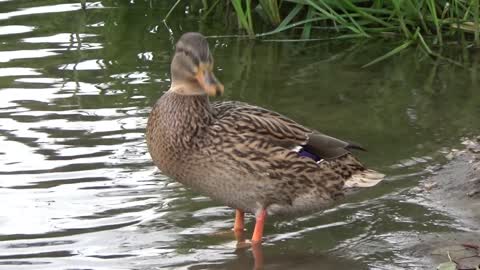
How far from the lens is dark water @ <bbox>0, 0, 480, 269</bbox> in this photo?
554 cm

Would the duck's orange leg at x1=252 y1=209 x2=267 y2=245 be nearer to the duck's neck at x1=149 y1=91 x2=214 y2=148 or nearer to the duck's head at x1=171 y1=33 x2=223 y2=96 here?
the duck's neck at x1=149 y1=91 x2=214 y2=148

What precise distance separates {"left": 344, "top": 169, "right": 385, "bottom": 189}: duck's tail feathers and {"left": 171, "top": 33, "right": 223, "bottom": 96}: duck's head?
33.6 inches

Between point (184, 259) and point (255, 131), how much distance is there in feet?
2.31

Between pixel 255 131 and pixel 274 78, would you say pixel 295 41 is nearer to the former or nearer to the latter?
pixel 274 78

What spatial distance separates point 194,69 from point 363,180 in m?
1.04

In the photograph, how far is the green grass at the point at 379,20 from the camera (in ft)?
27.3

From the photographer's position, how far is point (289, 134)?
5727 millimetres

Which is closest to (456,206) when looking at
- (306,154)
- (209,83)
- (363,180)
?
(363,180)

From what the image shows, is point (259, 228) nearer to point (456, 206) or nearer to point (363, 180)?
point (363, 180)

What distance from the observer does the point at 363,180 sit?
5.84 m

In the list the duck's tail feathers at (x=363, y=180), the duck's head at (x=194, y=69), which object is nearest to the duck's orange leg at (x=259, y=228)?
the duck's tail feathers at (x=363, y=180)

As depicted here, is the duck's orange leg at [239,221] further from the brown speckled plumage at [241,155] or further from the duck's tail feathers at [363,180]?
the duck's tail feathers at [363,180]

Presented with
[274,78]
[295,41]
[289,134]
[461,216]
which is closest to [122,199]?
[289,134]

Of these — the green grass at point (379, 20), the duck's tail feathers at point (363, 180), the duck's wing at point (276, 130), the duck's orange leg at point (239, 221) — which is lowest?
the duck's orange leg at point (239, 221)
